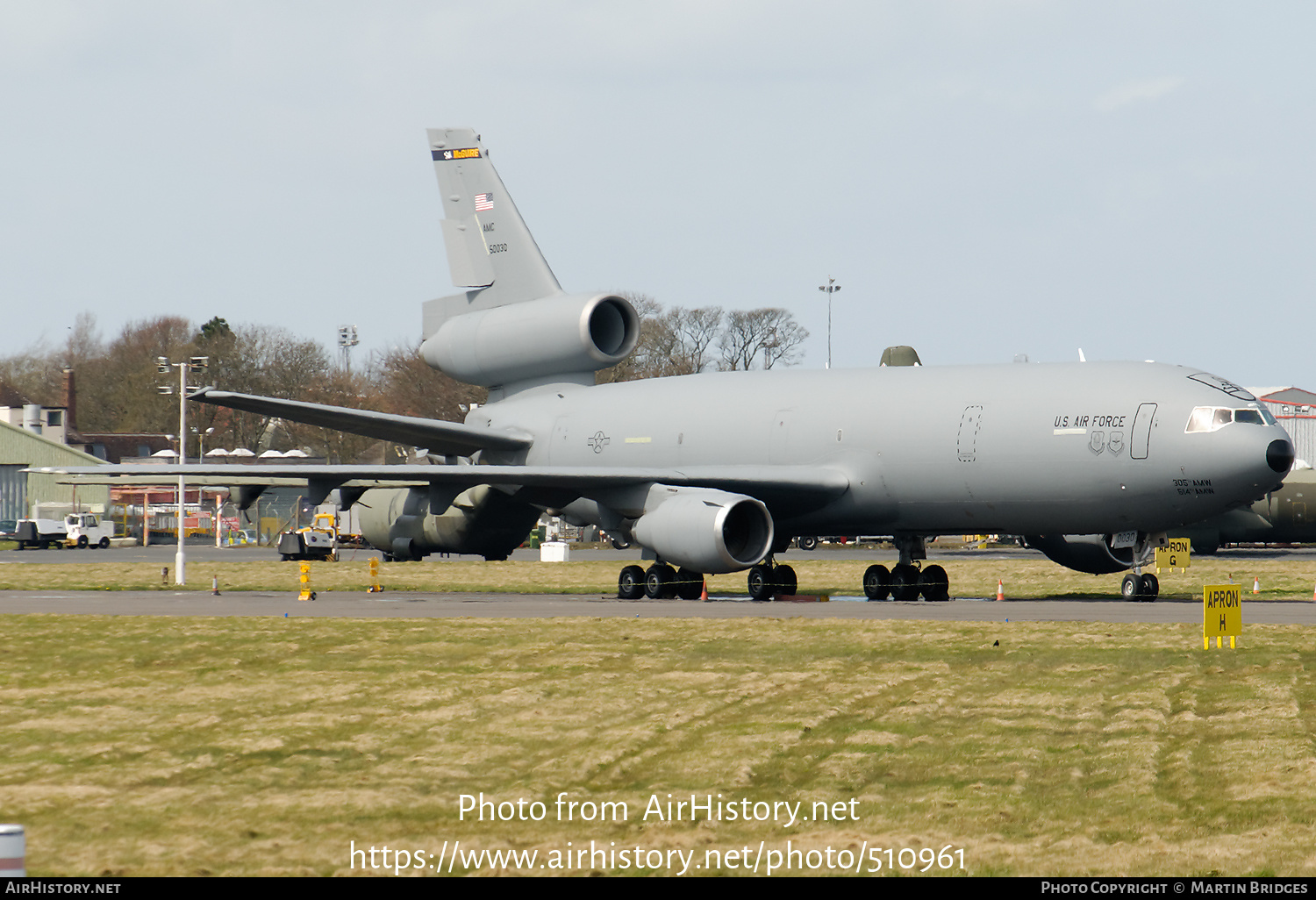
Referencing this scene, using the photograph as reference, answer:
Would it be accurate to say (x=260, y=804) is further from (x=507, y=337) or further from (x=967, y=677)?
(x=507, y=337)

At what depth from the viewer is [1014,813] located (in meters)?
8.20

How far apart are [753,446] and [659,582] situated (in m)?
3.15

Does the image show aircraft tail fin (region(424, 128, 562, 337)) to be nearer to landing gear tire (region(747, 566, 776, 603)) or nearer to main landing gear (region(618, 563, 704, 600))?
main landing gear (region(618, 563, 704, 600))

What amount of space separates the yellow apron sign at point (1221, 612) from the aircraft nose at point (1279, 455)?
704cm

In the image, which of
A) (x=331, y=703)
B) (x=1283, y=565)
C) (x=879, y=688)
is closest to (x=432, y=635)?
(x=331, y=703)

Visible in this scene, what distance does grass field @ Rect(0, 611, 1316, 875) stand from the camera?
7605mm

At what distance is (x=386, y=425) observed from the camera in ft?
93.1

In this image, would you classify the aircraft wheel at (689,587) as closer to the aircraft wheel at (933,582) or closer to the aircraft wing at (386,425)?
the aircraft wheel at (933,582)

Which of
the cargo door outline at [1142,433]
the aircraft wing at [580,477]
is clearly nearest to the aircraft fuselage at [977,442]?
the cargo door outline at [1142,433]

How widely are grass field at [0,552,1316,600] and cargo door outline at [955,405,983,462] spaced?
16.6 feet

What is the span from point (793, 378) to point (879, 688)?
15.4 m

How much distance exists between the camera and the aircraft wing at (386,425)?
2709 cm

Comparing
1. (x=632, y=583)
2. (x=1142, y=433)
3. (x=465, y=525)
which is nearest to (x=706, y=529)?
(x=632, y=583)

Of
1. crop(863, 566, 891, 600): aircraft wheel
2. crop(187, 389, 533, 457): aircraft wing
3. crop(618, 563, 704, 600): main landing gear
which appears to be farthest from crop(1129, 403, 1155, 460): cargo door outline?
crop(187, 389, 533, 457): aircraft wing
